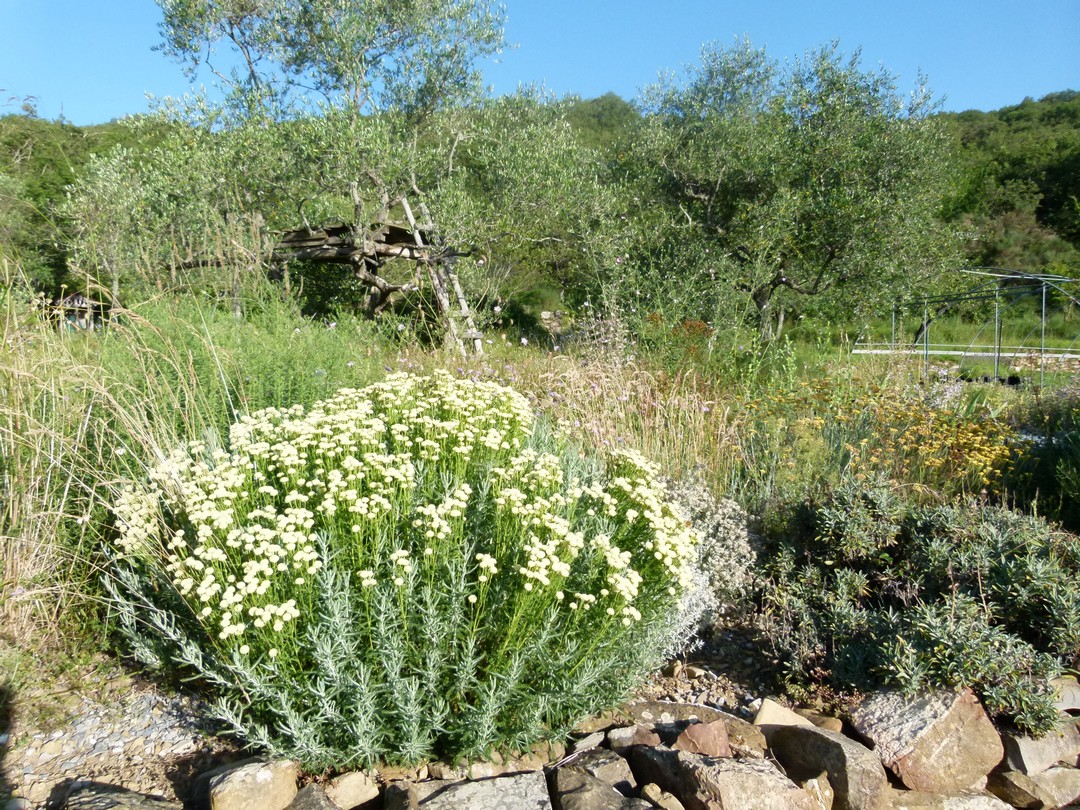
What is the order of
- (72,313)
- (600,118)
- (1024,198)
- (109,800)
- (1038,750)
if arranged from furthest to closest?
1. (600,118)
2. (1024,198)
3. (72,313)
4. (1038,750)
5. (109,800)

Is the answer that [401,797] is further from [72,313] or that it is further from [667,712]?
[72,313]

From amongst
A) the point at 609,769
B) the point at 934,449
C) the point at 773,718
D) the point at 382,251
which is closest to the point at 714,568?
the point at 773,718

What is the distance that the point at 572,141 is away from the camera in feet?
42.1

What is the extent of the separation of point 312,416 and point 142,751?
1361mm

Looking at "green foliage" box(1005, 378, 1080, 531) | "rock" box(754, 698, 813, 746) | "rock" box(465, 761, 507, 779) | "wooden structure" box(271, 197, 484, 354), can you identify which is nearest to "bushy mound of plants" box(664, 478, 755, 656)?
"rock" box(754, 698, 813, 746)

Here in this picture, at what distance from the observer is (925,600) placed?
3.42 metres

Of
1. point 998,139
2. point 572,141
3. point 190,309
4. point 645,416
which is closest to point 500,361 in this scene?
point 645,416

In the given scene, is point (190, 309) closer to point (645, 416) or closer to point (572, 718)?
point (645, 416)

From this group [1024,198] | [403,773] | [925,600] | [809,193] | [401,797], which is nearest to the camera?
[401,797]

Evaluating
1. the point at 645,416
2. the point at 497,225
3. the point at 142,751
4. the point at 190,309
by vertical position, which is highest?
the point at 497,225

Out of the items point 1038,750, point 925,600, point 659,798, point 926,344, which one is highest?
point 926,344

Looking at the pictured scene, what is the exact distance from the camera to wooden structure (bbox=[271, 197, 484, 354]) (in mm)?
9977

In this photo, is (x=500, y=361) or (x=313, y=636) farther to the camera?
(x=500, y=361)

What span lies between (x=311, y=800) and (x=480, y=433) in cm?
148
